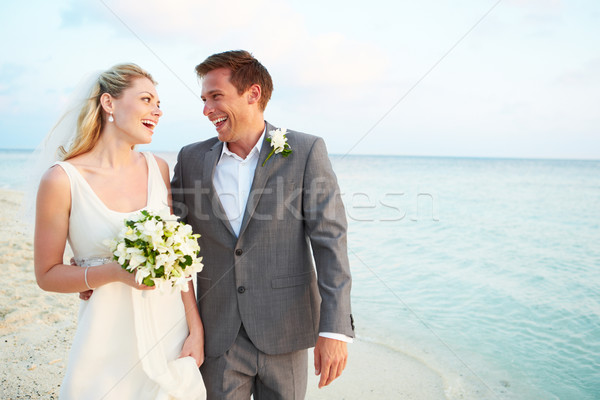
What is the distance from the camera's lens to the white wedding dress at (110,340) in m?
2.37

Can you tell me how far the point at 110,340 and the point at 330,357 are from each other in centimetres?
115

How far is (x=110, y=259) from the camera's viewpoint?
2465 mm

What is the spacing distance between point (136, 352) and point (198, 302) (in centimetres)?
46

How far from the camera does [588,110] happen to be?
27.8m

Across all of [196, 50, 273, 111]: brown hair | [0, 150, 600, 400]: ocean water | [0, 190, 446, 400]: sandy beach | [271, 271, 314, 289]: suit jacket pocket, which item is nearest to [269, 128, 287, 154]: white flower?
[196, 50, 273, 111]: brown hair

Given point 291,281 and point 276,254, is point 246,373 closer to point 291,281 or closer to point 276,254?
point 291,281

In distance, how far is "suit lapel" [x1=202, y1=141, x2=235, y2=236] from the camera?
2559 mm

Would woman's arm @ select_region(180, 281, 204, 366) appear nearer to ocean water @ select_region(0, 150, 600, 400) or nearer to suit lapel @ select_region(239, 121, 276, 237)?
suit lapel @ select_region(239, 121, 276, 237)

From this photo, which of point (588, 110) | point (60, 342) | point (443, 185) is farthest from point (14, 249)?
point (588, 110)

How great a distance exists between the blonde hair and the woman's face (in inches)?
1.6

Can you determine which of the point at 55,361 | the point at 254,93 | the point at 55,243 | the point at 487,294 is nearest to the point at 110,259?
the point at 55,243

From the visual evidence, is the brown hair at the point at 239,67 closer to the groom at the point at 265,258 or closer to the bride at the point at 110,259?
the groom at the point at 265,258

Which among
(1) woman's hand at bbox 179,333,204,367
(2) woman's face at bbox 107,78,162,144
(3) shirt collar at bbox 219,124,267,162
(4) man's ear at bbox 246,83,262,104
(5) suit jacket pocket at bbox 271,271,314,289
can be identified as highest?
(4) man's ear at bbox 246,83,262,104

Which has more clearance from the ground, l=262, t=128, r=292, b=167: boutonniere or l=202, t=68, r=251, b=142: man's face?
l=202, t=68, r=251, b=142: man's face
